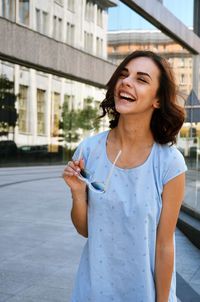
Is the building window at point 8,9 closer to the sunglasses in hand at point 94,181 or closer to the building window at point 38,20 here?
the building window at point 38,20

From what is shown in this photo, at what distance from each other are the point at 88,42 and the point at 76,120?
407 centimetres

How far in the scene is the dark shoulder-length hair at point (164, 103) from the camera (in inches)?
76.2

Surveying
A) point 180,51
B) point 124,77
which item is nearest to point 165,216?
point 124,77

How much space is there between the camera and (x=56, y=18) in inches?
1050

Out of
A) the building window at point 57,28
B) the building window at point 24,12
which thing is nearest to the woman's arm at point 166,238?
the building window at point 24,12

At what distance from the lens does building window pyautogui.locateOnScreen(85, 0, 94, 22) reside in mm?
29186

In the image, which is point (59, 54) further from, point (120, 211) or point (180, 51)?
point (120, 211)

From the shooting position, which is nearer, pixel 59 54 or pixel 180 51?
pixel 59 54

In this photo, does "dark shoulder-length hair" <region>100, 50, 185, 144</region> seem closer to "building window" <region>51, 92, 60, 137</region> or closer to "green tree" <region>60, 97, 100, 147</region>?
"building window" <region>51, 92, 60, 137</region>

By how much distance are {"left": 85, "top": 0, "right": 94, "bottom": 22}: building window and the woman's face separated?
28.1 meters

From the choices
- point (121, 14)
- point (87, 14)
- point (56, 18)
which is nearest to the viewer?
point (56, 18)

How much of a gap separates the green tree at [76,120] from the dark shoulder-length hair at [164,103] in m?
25.7

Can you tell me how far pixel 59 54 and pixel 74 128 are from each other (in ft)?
14.1

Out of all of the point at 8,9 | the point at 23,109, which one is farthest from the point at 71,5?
the point at 23,109
